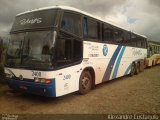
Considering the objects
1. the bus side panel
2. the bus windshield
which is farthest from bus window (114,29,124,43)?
the bus windshield

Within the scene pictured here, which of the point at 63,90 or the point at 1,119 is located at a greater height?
the point at 63,90

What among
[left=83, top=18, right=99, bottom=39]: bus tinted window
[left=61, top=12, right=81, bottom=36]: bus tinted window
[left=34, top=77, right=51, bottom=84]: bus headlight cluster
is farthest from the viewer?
[left=83, top=18, right=99, bottom=39]: bus tinted window

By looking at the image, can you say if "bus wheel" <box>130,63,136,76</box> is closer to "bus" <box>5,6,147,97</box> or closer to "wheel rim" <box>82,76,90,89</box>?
"bus" <box>5,6,147,97</box>

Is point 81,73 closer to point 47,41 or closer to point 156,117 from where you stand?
point 47,41

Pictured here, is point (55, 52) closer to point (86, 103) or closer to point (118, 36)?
point (86, 103)

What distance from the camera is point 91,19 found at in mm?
10109

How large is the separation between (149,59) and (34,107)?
59.4 feet

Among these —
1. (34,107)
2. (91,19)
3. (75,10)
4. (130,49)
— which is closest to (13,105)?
(34,107)

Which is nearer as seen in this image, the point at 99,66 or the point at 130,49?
the point at 99,66

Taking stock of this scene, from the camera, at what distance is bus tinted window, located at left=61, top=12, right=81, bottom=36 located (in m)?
8.05

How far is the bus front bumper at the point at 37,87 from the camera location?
7.30 meters

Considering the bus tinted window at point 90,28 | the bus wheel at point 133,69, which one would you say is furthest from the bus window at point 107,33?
the bus wheel at point 133,69

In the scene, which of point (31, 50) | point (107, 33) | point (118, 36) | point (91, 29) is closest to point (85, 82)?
point (91, 29)

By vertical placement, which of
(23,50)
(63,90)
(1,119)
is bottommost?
(1,119)
